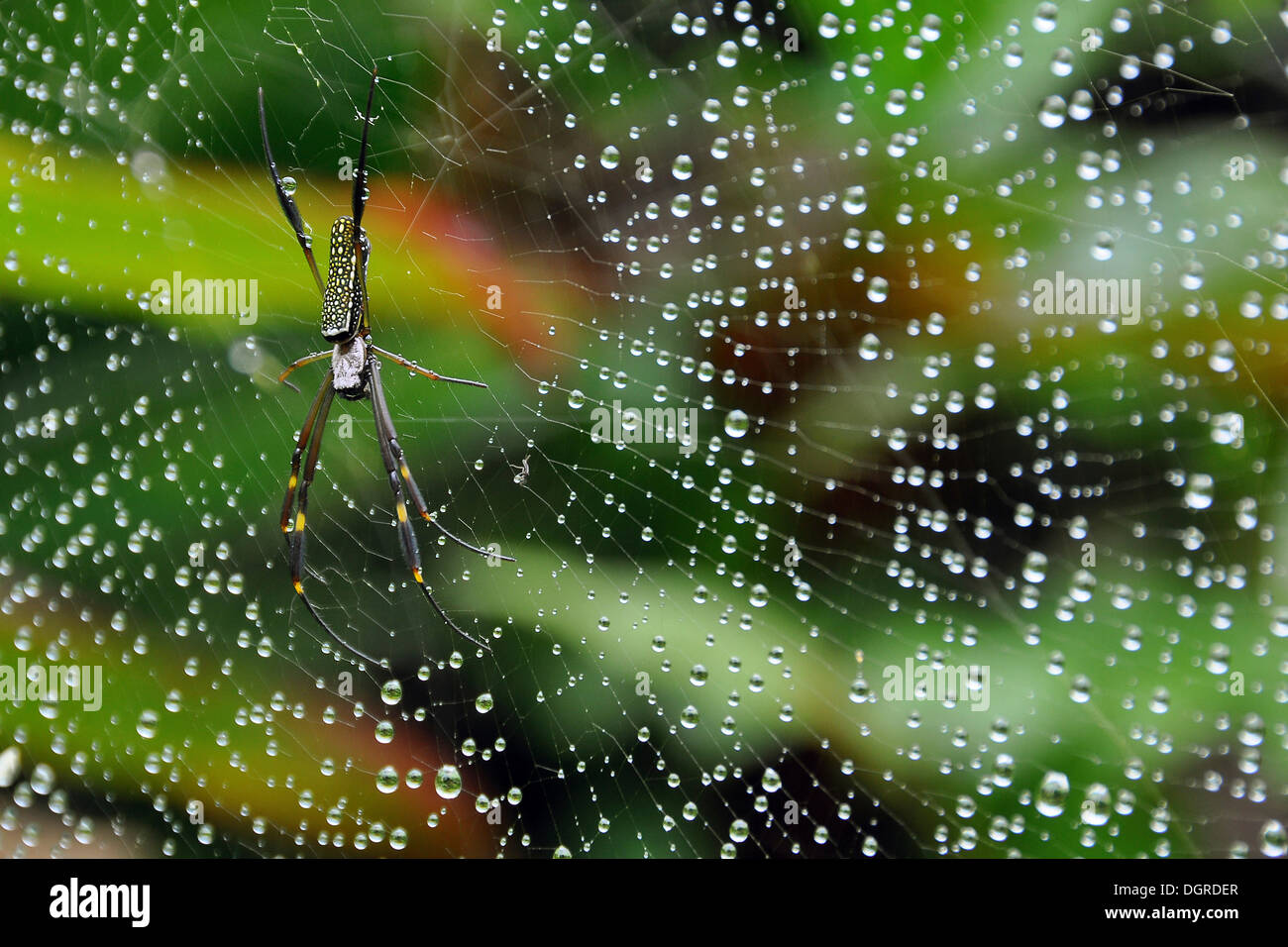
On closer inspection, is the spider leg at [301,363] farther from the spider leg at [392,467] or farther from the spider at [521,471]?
the spider at [521,471]

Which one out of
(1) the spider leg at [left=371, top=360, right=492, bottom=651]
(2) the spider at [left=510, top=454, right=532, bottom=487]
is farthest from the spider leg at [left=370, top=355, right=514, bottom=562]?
(2) the spider at [left=510, top=454, right=532, bottom=487]

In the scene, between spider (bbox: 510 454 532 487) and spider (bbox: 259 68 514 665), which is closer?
spider (bbox: 259 68 514 665)

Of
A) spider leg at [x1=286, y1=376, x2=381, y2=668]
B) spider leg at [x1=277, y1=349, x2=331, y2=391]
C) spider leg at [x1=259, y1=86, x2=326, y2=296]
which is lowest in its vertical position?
spider leg at [x1=286, y1=376, x2=381, y2=668]

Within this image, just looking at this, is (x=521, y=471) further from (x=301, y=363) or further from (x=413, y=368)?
(x=301, y=363)

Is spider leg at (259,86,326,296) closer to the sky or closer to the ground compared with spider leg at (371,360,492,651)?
closer to the sky

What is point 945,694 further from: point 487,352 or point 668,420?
point 487,352

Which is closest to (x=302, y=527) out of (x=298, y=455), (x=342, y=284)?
(x=298, y=455)

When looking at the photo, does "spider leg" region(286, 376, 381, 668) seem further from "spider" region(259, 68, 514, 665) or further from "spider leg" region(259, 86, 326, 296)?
"spider leg" region(259, 86, 326, 296)

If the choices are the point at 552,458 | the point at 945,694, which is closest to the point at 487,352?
the point at 552,458
